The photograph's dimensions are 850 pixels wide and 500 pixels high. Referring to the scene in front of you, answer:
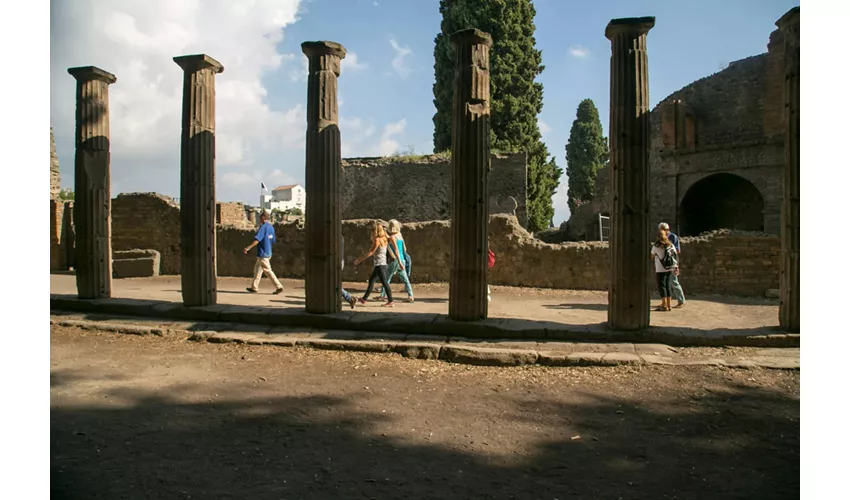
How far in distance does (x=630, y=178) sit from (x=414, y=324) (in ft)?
9.84

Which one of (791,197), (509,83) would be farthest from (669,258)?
(509,83)

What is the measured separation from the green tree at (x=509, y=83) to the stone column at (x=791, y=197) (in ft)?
58.9

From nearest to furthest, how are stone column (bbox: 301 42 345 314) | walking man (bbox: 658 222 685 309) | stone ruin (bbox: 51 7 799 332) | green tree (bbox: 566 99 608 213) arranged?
stone ruin (bbox: 51 7 799 332)
stone column (bbox: 301 42 345 314)
walking man (bbox: 658 222 685 309)
green tree (bbox: 566 99 608 213)

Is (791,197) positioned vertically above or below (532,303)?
above

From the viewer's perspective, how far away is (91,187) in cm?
898

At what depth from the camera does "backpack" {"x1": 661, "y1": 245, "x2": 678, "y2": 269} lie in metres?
8.96

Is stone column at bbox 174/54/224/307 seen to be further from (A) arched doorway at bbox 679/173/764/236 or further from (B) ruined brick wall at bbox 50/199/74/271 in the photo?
(A) arched doorway at bbox 679/173/764/236

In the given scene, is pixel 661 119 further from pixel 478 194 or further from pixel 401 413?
pixel 401 413

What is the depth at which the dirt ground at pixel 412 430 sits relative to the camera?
313 centimetres

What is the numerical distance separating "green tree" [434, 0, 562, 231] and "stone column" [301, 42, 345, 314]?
57.1 feet

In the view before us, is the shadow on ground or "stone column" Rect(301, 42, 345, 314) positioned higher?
"stone column" Rect(301, 42, 345, 314)

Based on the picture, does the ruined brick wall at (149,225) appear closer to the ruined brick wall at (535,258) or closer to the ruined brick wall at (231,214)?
the ruined brick wall at (231,214)

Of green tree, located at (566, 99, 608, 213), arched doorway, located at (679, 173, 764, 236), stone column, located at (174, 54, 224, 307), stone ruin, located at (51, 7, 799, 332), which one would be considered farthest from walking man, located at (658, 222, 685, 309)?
green tree, located at (566, 99, 608, 213)

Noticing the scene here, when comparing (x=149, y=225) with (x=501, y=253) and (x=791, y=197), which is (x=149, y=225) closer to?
(x=501, y=253)
